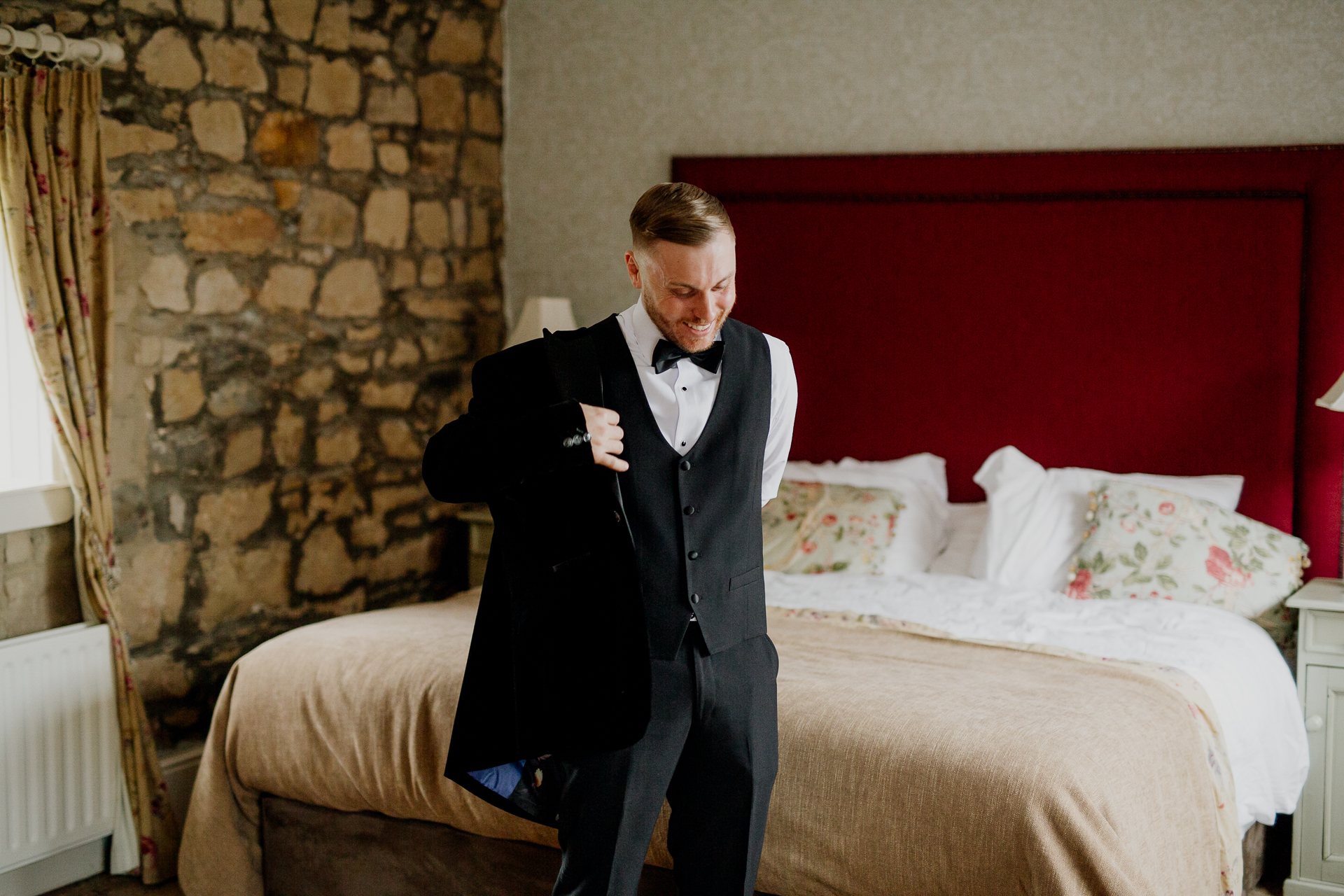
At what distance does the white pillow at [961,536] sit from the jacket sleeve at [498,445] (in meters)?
2.27

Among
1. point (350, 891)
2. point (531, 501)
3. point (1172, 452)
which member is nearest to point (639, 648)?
point (531, 501)

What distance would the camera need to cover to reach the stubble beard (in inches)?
66.4

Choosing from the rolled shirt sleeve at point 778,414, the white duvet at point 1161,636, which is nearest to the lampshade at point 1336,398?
the white duvet at point 1161,636

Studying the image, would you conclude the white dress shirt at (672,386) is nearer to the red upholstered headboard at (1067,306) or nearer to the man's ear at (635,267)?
the man's ear at (635,267)

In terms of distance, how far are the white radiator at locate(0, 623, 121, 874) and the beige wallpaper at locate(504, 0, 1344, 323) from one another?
2233mm

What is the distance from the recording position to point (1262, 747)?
2.75 metres

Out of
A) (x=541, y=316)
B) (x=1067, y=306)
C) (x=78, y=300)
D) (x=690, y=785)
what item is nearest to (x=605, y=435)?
(x=690, y=785)

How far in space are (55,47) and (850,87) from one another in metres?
2.38

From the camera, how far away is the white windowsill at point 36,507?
9.76 feet

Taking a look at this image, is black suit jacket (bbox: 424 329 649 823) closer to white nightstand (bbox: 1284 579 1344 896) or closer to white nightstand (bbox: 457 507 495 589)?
white nightstand (bbox: 1284 579 1344 896)

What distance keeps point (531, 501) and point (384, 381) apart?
2643 mm

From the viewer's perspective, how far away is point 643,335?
1.76m

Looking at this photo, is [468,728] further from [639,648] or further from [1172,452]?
[1172,452]

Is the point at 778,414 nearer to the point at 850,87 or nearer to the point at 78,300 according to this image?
the point at 78,300
